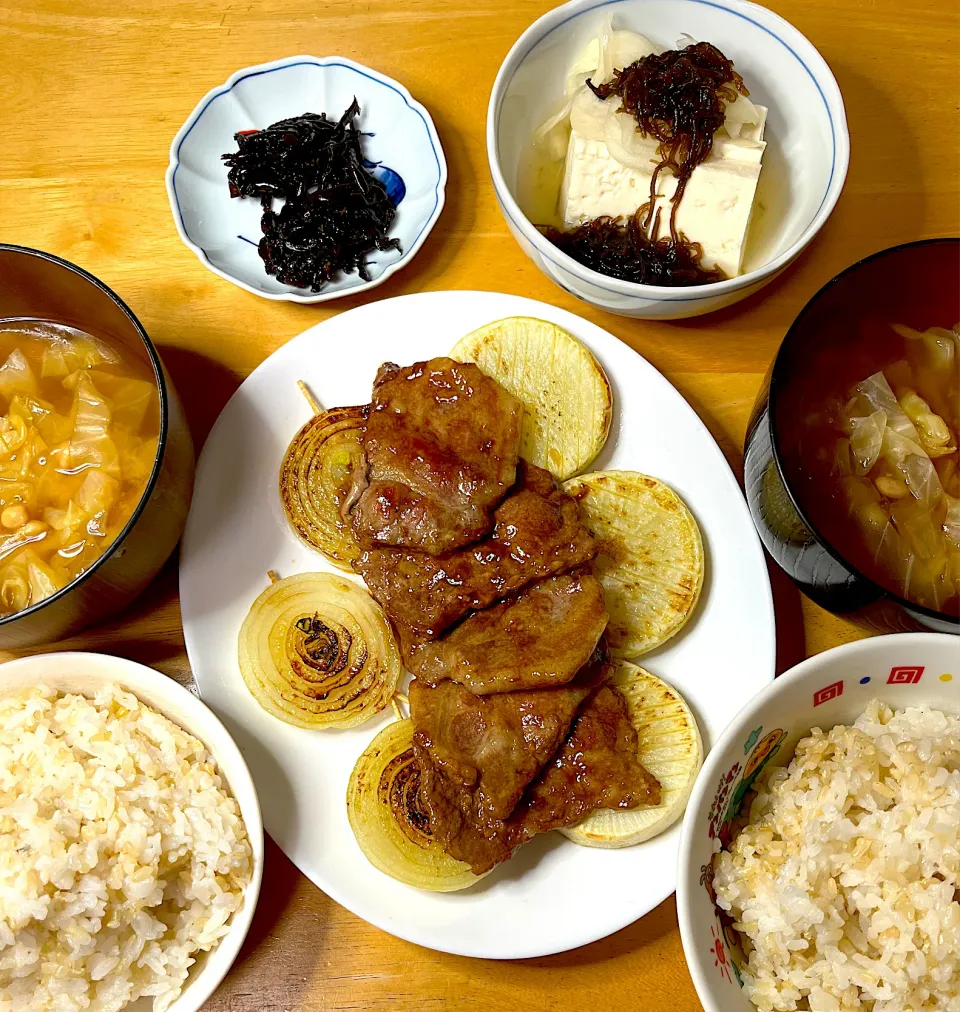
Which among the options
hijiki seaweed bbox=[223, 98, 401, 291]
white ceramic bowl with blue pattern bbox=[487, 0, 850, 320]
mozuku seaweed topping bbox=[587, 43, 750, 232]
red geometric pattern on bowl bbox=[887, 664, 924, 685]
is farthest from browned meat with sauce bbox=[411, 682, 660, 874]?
mozuku seaweed topping bbox=[587, 43, 750, 232]

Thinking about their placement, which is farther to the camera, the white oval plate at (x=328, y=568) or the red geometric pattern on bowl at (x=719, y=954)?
the white oval plate at (x=328, y=568)

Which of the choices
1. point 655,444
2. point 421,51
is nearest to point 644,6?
point 421,51

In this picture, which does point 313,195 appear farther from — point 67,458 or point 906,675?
point 906,675

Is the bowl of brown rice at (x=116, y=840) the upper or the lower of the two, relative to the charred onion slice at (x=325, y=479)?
lower

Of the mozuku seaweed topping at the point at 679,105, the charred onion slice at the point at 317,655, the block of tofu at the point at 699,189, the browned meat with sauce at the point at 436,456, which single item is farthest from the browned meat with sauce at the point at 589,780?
the mozuku seaweed topping at the point at 679,105

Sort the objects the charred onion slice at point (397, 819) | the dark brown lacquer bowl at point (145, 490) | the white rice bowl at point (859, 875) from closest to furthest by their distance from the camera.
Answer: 1. the white rice bowl at point (859, 875)
2. the dark brown lacquer bowl at point (145, 490)
3. the charred onion slice at point (397, 819)

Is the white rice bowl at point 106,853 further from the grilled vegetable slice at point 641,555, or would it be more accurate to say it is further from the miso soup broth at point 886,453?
the miso soup broth at point 886,453
